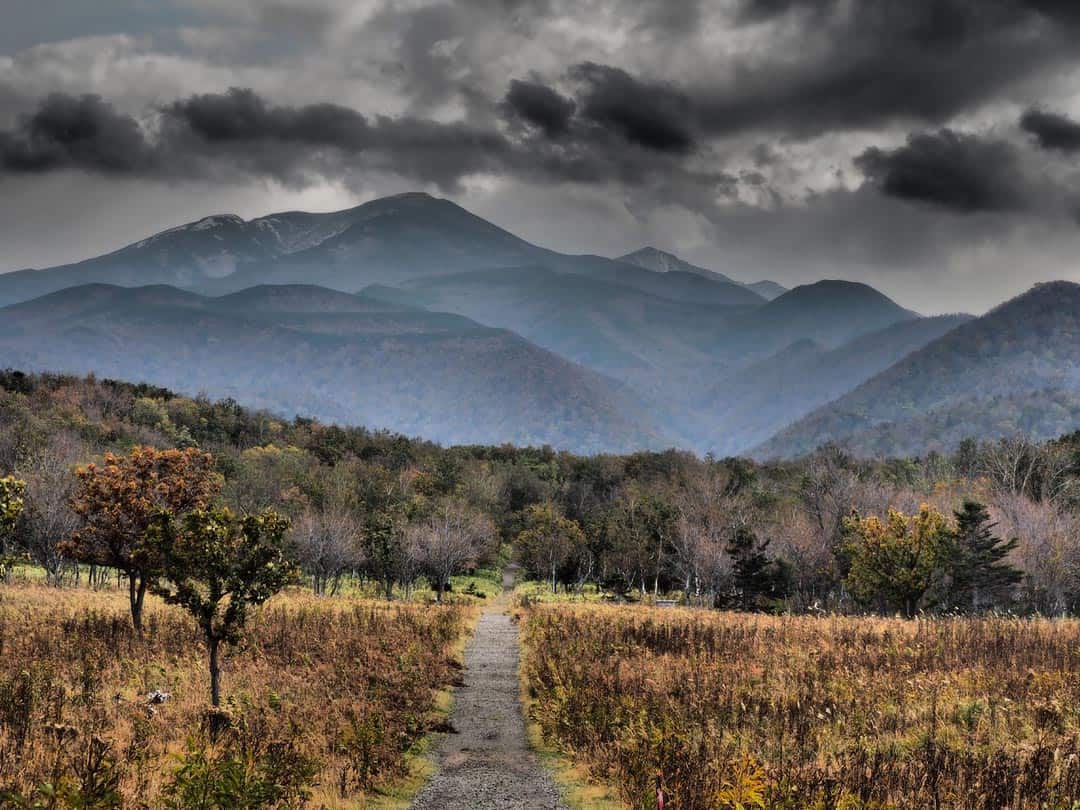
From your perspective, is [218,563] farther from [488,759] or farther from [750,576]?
[750,576]

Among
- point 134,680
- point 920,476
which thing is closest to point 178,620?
point 134,680

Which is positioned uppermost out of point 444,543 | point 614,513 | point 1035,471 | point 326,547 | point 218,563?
point 1035,471

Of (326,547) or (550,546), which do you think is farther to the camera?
(550,546)

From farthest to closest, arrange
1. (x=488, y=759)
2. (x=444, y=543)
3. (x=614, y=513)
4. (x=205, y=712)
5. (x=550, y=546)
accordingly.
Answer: (x=614, y=513) < (x=550, y=546) < (x=444, y=543) < (x=205, y=712) < (x=488, y=759)

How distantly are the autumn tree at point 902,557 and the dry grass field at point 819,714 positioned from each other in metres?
27.6

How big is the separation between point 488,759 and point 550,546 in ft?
242

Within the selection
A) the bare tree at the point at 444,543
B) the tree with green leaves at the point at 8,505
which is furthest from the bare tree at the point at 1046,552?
the tree with green leaves at the point at 8,505

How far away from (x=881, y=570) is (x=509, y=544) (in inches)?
3097

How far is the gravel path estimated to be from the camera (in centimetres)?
1273

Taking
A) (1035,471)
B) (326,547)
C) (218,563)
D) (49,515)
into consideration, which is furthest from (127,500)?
(1035,471)

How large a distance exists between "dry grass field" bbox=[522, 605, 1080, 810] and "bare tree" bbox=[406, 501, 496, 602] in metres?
43.6

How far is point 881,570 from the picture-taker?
54.9 m

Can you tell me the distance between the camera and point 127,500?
1208 inches

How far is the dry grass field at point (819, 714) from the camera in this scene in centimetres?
1120
